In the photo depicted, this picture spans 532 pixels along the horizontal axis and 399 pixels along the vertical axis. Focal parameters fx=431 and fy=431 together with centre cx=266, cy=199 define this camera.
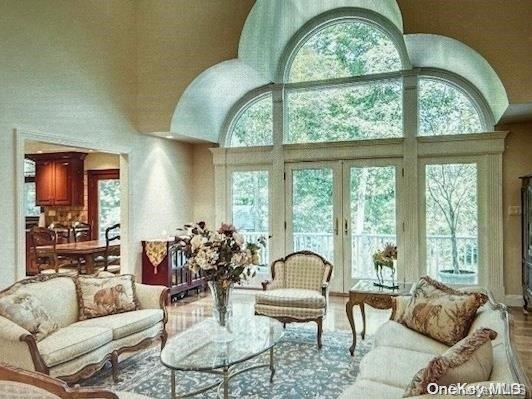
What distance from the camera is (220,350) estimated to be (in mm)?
3207

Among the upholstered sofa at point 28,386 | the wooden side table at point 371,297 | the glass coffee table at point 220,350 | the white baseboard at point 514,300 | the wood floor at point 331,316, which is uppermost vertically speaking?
the upholstered sofa at point 28,386

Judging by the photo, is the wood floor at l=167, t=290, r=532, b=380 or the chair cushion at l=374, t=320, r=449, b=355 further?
the wood floor at l=167, t=290, r=532, b=380

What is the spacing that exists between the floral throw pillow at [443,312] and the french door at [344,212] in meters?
3.24

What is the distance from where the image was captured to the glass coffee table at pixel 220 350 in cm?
294

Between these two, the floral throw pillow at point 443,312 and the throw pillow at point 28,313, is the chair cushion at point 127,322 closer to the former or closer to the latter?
the throw pillow at point 28,313

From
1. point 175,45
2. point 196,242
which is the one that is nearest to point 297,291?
point 196,242

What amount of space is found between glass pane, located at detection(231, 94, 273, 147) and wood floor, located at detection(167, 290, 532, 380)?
2.65 metres

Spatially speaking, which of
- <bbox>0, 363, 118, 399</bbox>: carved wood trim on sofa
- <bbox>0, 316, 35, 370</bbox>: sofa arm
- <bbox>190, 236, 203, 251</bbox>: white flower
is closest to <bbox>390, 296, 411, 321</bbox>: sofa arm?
<bbox>190, 236, 203, 251</bbox>: white flower

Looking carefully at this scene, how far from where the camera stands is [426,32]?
5.12 metres

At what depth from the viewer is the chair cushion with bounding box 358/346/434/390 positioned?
2.44 metres

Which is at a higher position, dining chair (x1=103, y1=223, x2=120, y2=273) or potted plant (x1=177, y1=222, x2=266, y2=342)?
potted plant (x1=177, y1=222, x2=266, y2=342)

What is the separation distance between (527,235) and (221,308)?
14.6 ft

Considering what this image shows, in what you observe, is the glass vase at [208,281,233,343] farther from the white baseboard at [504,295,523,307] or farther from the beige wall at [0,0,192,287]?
the white baseboard at [504,295,523,307]

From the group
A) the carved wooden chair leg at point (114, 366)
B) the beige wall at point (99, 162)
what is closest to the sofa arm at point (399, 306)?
the carved wooden chair leg at point (114, 366)
